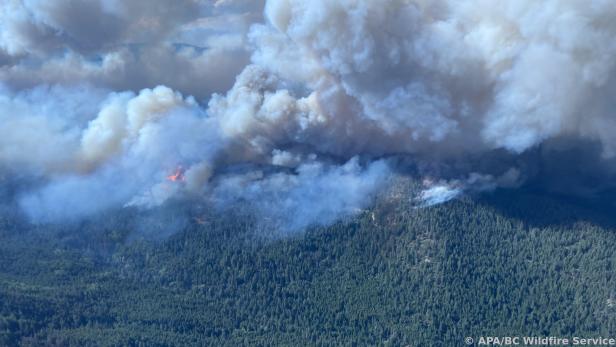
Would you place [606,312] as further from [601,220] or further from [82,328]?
[82,328]

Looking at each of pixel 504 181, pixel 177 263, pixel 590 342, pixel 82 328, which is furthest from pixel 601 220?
pixel 82 328

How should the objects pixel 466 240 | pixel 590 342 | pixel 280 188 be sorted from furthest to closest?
1. pixel 280 188
2. pixel 466 240
3. pixel 590 342

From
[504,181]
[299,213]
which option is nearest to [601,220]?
[504,181]

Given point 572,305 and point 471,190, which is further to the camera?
point 471,190

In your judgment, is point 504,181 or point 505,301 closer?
point 505,301

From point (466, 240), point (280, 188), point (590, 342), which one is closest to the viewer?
point (590, 342)

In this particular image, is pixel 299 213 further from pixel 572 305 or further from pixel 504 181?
pixel 572 305

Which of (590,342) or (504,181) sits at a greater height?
(504,181)
